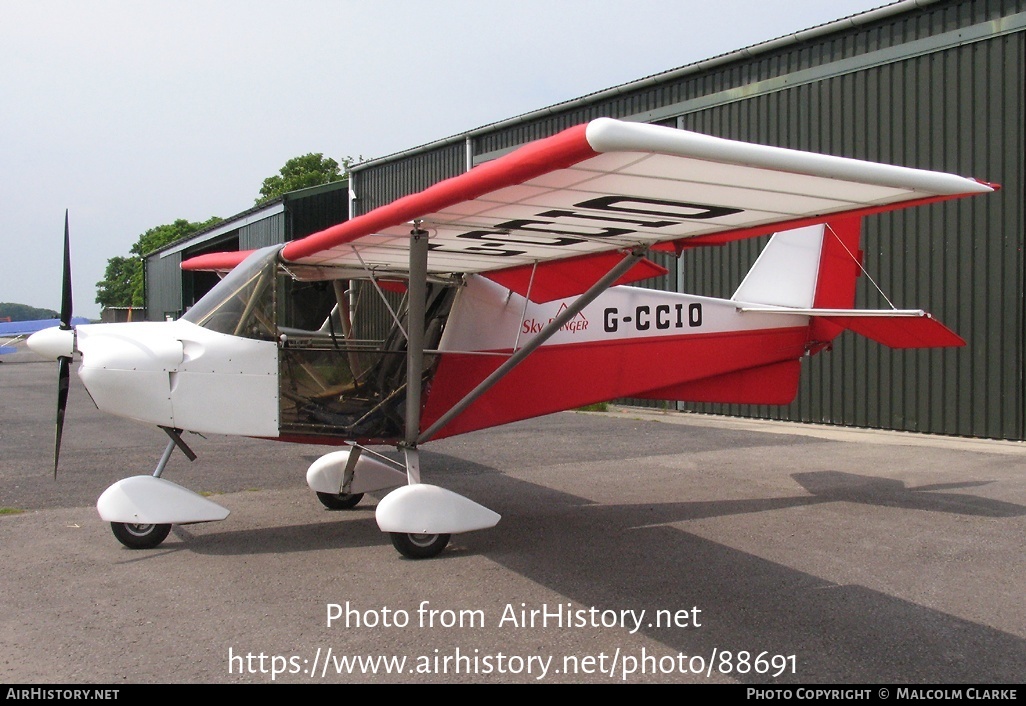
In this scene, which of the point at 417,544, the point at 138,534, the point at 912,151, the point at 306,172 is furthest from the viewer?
the point at 306,172

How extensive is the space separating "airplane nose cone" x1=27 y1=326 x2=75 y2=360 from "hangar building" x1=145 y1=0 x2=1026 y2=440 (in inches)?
397

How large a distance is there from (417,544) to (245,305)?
211cm

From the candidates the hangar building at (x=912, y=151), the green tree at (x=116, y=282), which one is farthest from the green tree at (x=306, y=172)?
the green tree at (x=116, y=282)

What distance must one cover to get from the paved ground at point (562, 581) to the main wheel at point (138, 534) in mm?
117

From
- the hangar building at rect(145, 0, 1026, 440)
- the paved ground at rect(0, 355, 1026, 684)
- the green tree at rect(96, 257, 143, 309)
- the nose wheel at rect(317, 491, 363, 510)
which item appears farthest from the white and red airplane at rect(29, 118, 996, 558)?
the green tree at rect(96, 257, 143, 309)

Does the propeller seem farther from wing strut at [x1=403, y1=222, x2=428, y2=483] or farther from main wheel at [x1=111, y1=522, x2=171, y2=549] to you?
wing strut at [x1=403, y1=222, x2=428, y2=483]

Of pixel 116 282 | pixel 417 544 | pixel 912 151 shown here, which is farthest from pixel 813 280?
pixel 116 282

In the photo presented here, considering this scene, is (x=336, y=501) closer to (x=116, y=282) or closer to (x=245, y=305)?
(x=245, y=305)

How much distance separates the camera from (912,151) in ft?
37.1

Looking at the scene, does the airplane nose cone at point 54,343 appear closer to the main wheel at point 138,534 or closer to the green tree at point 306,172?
the main wheel at point 138,534

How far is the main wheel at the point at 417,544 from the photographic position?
5305mm

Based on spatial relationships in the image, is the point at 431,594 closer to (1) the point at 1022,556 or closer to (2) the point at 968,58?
(1) the point at 1022,556

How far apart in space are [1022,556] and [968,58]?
7.78 m

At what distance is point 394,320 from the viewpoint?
20.8 ft
